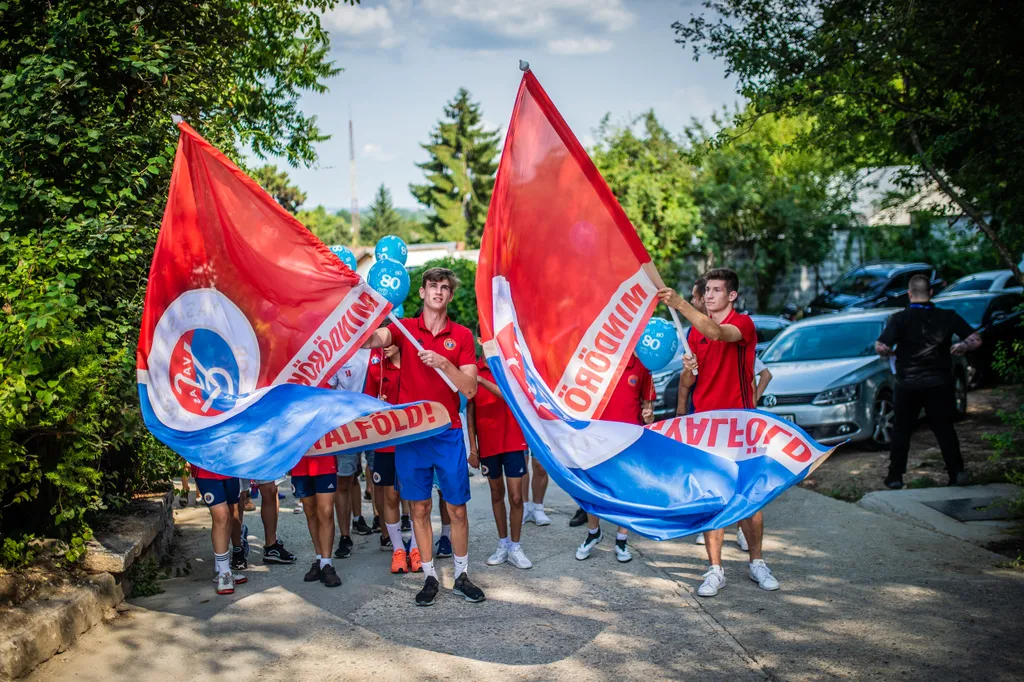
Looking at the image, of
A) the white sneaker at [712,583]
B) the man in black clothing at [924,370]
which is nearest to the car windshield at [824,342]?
the man in black clothing at [924,370]

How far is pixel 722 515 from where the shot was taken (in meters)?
5.15

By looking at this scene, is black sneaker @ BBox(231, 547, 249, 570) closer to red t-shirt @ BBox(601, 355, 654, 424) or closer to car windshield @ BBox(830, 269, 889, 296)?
red t-shirt @ BBox(601, 355, 654, 424)

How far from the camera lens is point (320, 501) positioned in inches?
266

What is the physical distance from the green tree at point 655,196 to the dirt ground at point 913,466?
14.5 metres

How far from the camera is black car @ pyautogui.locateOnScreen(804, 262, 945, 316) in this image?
871 inches

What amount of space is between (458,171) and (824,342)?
5992 centimetres

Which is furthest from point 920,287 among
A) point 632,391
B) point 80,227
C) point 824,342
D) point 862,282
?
point 862,282

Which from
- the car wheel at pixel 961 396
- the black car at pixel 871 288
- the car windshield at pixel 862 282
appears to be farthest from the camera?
the car windshield at pixel 862 282

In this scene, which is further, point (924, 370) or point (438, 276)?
point (924, 370)

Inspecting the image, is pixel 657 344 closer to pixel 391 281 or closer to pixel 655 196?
pixel 391 281

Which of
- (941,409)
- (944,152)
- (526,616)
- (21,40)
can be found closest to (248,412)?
(526,616)

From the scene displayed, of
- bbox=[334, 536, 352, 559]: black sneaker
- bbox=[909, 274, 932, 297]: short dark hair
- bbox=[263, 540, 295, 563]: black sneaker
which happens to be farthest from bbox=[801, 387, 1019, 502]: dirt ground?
bbox=[263, 540, 295, 563]: black sneaker

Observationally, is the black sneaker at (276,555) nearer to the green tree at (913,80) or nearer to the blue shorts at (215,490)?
the blue shorts at (215,490)

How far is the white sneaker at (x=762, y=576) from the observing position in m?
6.24
